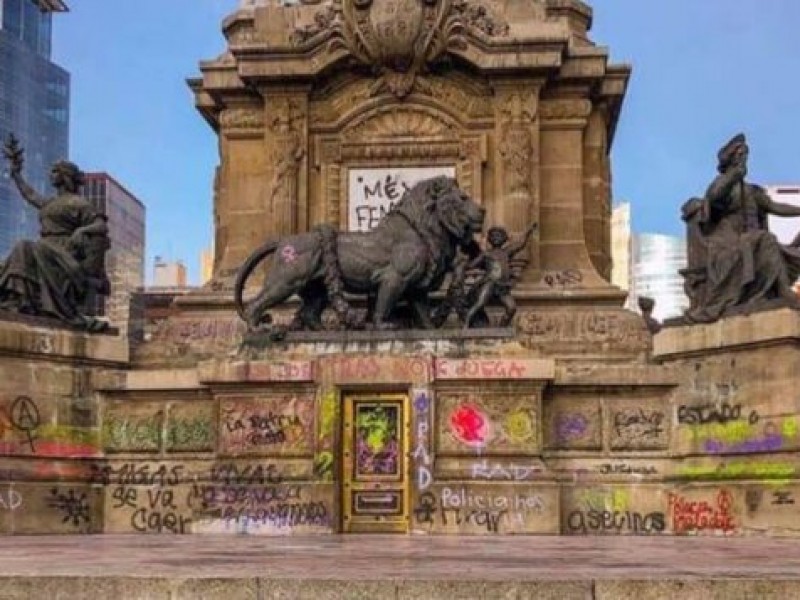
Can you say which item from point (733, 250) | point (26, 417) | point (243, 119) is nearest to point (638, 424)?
point (733, 250)

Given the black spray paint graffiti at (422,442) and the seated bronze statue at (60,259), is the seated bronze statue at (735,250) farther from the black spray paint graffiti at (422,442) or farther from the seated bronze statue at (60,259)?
the seated bronze statue at (60,259)

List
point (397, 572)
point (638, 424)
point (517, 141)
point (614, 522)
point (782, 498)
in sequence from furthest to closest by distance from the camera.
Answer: point (517, 141) → point (638, 424) → point (614, 522) → point (782, 498) → point (397, 572)

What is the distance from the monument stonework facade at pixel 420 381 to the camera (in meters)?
24.8

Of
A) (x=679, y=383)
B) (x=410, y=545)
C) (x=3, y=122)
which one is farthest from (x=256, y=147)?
(x=3, y=122)

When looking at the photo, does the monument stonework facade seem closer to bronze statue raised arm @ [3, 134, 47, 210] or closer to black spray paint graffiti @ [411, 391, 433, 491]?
black spray paint graffiti @ [411, 391, 433, 491]

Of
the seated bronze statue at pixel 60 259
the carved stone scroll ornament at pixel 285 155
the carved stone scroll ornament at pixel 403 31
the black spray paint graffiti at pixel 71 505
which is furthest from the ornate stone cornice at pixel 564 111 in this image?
the black spray paint graffiti at pixel 71 505

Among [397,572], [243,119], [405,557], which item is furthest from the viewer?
[243,119]

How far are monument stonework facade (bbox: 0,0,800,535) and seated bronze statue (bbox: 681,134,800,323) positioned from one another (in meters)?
0.64

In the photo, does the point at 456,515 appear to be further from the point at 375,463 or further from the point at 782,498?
the point at 782,498

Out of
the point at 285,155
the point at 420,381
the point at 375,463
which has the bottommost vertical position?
the point at 375,463

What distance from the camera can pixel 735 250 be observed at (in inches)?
1020

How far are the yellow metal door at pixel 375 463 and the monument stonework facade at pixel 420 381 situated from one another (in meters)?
0.04

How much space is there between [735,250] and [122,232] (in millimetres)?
137167

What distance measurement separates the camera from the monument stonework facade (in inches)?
978
